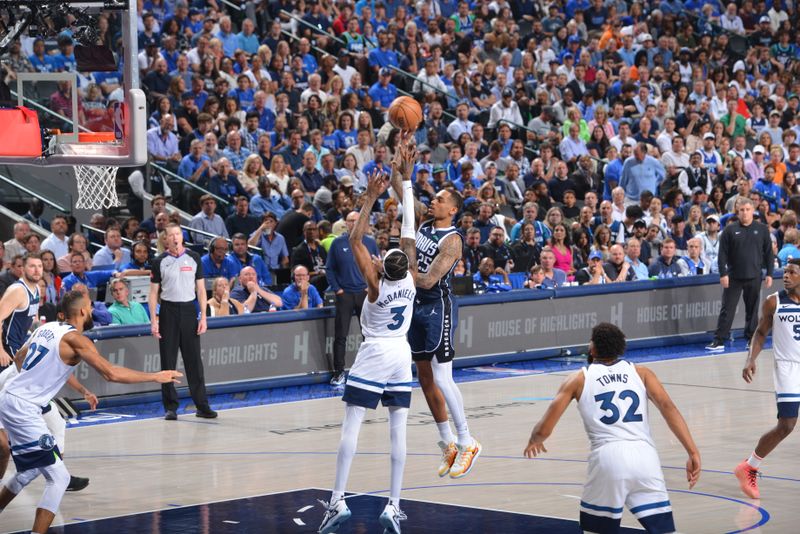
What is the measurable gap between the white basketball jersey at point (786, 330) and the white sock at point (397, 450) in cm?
337

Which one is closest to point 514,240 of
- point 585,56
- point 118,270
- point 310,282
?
point 310,282

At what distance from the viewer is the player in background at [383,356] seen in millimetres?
9891

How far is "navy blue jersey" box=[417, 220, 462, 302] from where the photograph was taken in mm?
11508

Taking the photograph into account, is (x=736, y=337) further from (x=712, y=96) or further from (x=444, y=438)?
(x=444, y=438)

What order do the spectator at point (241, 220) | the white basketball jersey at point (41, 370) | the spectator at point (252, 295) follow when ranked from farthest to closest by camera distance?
the spectator at point (241, 220)
the spectator at point (252, 295)
the white basketball jersey at point (41, 370)

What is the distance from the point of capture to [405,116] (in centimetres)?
1227

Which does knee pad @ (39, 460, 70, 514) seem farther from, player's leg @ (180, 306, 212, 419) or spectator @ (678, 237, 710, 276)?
spectator @ (678, 237, 710, 276)

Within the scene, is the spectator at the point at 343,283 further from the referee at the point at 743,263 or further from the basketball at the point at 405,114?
the referee at the point at 743,263

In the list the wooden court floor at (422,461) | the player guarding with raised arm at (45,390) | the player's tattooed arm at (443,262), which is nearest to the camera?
the player guarding with raised arm at (45,390)

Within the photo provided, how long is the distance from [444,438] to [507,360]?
7723 millimetres

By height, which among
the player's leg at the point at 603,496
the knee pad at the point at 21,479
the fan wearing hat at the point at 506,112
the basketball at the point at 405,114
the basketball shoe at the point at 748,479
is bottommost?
the basketball shoe at the point at 748,479

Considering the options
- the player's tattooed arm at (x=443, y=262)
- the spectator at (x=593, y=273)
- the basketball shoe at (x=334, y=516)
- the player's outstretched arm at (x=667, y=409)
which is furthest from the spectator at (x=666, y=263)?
the player's outstretched arm at (x=667, y=409)

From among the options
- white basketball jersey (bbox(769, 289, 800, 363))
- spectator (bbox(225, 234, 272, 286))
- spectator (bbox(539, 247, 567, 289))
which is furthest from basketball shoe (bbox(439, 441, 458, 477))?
spectator (bbox(539, 247, 567, 289))

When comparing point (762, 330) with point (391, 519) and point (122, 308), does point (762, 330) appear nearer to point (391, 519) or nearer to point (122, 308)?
point (391, 519)
